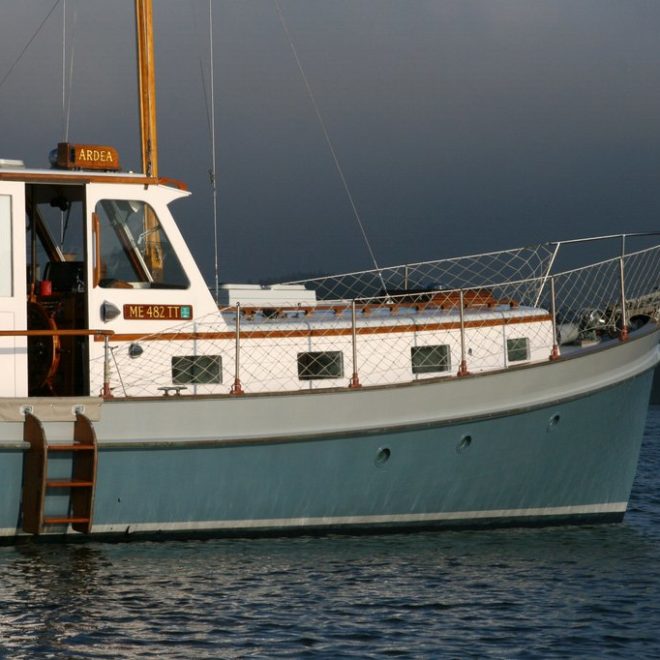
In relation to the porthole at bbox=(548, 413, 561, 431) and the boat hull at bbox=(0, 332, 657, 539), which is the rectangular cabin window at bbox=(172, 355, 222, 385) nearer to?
the boat hull at bbox=(0, 332, 657, 539)

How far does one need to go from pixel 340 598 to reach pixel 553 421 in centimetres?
385

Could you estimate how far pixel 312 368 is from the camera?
577 inches

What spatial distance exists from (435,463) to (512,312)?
2235mm

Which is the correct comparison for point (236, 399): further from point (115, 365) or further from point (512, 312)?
point (512, 312)

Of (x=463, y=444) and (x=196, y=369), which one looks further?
(x=463, y=444)

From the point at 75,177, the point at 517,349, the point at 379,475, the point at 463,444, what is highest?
the point at 75,177

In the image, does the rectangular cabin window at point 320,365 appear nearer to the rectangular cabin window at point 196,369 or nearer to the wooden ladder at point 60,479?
the rectangular cabin window at point 196,369

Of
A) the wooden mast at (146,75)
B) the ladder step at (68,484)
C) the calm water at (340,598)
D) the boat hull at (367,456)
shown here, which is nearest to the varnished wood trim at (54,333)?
the boat hull at (367,456)

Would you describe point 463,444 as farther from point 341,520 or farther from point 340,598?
point 340,598

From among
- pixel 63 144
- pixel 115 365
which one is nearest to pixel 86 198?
pixel 63 144

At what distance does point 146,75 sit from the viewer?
627 inches

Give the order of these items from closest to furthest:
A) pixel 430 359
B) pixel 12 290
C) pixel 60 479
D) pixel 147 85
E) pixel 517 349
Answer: pixel 60 479, pixel 12 290, pixel 430 359, pixel 517 349, pixel 147 85

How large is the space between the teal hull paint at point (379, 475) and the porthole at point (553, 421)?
25 millimetres

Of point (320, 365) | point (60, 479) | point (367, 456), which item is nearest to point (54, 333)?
point (60, 479)
